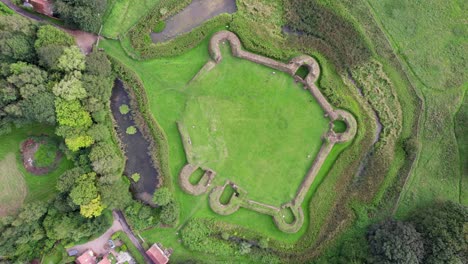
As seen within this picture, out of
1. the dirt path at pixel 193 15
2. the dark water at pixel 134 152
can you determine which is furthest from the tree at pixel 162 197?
the dirt path at pixel 193 15

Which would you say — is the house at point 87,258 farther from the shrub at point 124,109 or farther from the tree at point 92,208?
the shrub at point 124,109

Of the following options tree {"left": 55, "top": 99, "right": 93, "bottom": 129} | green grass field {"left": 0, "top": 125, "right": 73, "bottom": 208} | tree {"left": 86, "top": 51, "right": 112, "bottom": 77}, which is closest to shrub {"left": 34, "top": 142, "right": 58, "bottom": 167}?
green grass field {"left": 0, "top": 125, "right": 73, "bottom": 208}

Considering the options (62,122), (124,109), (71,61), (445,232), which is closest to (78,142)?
(62,122)

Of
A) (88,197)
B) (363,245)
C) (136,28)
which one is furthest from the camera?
(136,28)

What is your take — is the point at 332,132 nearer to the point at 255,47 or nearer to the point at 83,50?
the point at 255,47

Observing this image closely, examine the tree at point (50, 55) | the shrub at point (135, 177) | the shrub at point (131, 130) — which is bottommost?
the shrub at point (135, 177)

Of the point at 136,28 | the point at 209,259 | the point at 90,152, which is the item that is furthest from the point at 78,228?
the point at 136,28

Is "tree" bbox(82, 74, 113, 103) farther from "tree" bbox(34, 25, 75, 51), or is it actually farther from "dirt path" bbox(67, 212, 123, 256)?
"dirt path" bbox(67, 212, 123, 256)
